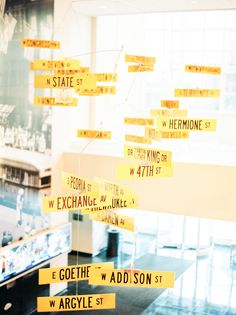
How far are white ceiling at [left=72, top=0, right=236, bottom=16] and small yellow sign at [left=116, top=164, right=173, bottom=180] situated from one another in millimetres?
5032

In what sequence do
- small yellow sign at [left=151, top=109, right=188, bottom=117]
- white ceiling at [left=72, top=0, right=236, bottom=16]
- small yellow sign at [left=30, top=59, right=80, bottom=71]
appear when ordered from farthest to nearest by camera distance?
white ceiling at [left=72, top=0, right=236, bottom=16]
small yellow sign at [left=151, top=109, right=188, bottom=117]
small yellow sign at [left=30, top=59, right=80, bottom=71]

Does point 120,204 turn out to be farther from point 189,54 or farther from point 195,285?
point 189,54

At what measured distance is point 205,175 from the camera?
8289 millimetres

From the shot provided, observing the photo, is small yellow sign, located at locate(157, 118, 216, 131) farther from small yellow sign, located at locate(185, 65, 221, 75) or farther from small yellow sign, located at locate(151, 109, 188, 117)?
small yellow sign, located at locate(185, 65, 221, 75)

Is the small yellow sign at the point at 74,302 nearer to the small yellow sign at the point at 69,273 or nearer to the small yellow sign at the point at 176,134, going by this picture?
the small yellow sign at the point at 69,273

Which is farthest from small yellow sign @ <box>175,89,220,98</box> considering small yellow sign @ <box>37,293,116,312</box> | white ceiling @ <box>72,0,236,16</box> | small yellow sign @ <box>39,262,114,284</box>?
white ceiling @ <box>72,0,236,16</box>

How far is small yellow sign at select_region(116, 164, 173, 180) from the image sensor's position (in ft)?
16.3

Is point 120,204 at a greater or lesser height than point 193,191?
greater

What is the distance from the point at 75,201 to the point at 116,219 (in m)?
0.56

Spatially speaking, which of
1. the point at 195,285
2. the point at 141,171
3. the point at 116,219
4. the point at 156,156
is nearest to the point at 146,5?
the point at 156,156

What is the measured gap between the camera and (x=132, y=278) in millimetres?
4797

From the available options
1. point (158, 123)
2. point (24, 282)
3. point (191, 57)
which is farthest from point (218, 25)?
point (158, 123)

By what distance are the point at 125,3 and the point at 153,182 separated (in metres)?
3.49

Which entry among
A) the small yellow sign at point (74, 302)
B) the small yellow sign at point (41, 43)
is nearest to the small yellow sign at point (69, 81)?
the small yellow sign at point (41, 43)
